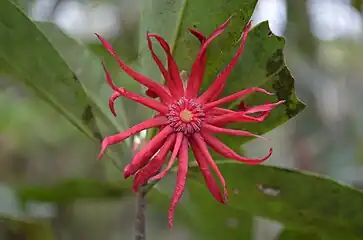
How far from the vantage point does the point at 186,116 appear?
2.29ft

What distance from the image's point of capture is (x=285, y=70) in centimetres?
80

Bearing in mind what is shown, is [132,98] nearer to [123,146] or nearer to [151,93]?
[151,93]

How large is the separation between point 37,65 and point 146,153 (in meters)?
0.31

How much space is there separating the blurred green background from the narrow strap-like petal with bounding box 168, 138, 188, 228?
7.3 inches

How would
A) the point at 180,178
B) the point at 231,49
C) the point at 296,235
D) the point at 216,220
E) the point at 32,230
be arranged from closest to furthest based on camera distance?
the point at 180,178
the point at 231,49
the point at 296,235
the point at 216,220
the point at 32,230

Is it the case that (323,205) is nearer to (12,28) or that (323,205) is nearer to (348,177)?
(12,28)

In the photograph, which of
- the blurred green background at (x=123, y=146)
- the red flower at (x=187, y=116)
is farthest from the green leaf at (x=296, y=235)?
the red flower at (x=187, y=116)

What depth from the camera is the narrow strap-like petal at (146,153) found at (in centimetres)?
65

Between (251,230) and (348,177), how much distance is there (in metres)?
0.50

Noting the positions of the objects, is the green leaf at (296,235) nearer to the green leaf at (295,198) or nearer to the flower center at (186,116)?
the green leaf at (295,198)

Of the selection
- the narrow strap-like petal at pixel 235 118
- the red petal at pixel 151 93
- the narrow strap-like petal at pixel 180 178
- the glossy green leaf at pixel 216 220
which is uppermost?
the glossy green leaf at pixel 216 220

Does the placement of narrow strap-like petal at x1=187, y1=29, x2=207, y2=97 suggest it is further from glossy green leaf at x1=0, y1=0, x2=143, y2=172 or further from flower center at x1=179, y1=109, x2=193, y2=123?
glossy green leaf at x1=0, y1=0, x2=143, y2=172

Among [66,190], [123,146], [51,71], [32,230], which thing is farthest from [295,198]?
[32,230]

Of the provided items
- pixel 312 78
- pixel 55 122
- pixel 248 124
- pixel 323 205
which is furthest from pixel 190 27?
pixel 55 122
